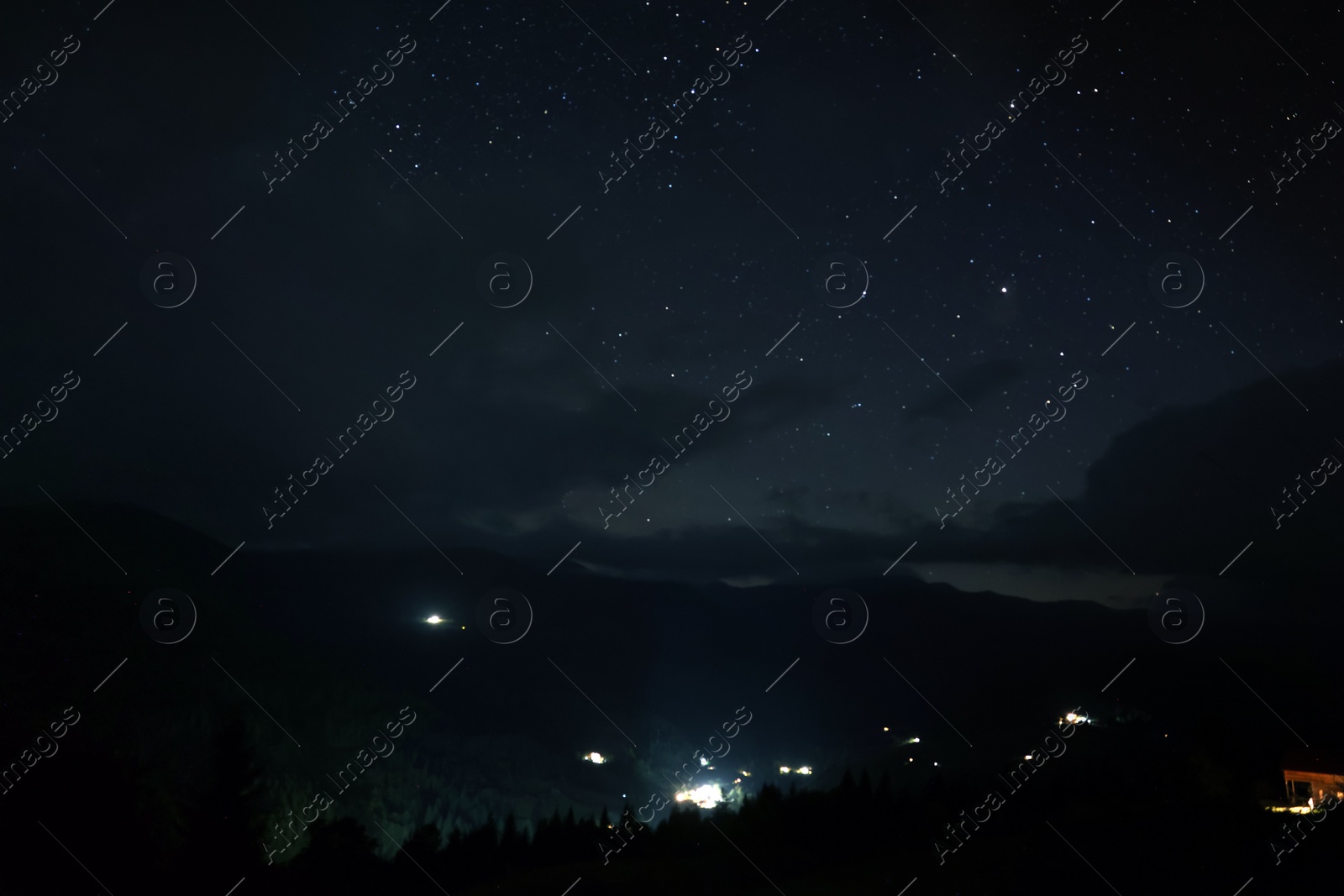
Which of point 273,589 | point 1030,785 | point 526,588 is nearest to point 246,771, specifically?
point 1030,785

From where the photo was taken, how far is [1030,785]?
23.7m

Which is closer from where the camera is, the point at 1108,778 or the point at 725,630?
the point at 1108,778

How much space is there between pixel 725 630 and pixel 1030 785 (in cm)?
8232

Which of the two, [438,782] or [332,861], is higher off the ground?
[438,782]

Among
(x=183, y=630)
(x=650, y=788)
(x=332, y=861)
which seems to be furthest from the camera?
(x=183, y=630)

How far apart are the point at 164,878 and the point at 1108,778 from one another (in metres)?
30.6

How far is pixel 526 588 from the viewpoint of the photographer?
386 feet

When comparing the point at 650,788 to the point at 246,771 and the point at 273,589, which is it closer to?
the point at 246,771

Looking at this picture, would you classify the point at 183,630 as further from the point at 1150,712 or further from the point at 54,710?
the point at 1150,712

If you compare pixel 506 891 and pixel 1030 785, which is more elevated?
pixel 506 891

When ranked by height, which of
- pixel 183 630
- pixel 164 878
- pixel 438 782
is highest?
pixel 183 630

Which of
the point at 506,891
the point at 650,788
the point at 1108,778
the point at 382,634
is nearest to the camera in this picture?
the point at 506,891

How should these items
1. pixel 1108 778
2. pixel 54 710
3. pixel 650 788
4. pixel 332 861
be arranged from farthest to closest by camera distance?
pixel 650 788
pixel 54 710
pixel 1108 778
pixel 332 861

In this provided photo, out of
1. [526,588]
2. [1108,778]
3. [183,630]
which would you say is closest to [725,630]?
[526,588]
